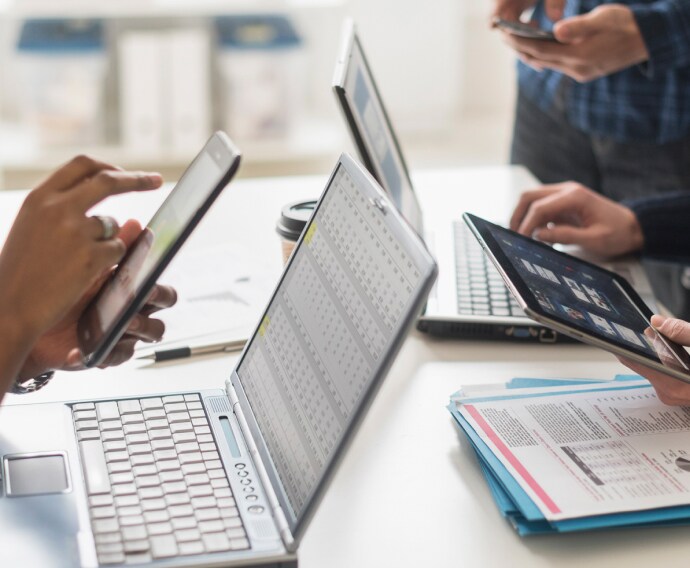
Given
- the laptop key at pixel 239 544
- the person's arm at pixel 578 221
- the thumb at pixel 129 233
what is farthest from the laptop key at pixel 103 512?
the person's arm at pixel 578 221

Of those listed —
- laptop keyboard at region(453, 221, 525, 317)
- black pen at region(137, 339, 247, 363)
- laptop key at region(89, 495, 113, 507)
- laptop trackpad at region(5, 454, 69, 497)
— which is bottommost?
black pen at region(137, 339, 247, 363)

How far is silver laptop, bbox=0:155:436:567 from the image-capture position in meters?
0.73

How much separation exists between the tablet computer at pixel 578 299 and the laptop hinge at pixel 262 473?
26 centimetres

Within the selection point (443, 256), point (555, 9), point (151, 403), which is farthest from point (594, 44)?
point (151, 403)

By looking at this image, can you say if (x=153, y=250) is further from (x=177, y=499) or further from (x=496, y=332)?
(x=496, y=332)

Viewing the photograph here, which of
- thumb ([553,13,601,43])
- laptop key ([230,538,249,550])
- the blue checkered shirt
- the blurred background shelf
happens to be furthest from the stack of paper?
the blurred background shelf

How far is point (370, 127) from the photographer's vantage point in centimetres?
120

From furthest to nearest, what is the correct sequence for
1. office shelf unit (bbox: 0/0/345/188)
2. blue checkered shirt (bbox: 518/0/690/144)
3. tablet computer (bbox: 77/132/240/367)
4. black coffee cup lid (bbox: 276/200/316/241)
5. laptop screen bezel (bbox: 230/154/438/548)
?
office shelf unit (bbox: 0/0/345/188) → blue checkered shirt (bbox: 518/0/690/144) → black coffee cup lid (bbox: 276/200/316/241) → tablet computer (bbox: 77/132/240/367) → laptop screen bezel (bbox: 230/154/438/548)

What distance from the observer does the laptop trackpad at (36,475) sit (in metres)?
0.84

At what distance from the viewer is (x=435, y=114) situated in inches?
140

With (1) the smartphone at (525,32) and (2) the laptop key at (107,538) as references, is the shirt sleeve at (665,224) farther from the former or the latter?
(2) the laptop key at (107,538)

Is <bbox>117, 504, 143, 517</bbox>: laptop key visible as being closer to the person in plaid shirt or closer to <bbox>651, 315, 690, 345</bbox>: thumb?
<bbox>651, 315, 690, 345</bbox>: thumb

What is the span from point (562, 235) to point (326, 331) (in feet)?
2.04

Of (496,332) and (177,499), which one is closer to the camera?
(177,499)
